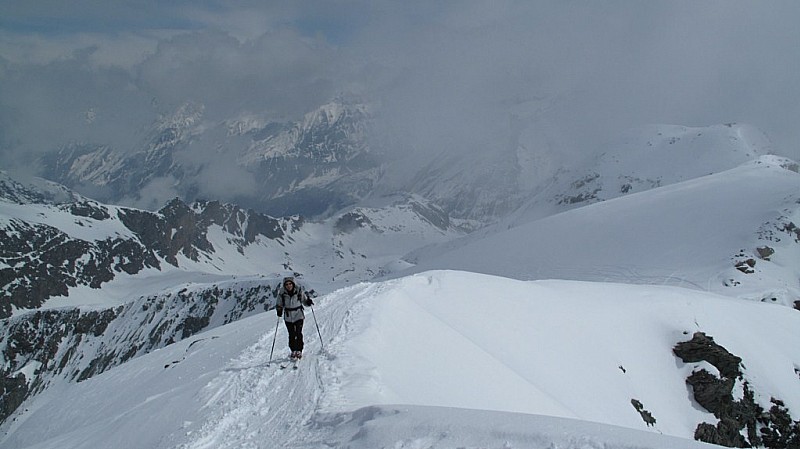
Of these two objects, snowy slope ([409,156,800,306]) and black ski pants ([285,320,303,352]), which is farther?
snowy slope ([409,156,800,306])

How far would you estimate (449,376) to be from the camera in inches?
640

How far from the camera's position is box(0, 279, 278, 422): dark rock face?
165625mm

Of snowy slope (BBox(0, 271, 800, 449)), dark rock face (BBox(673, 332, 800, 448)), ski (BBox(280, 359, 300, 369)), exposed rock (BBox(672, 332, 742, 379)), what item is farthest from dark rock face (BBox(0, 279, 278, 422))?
ski (BBox(280, 359, 300, 369))

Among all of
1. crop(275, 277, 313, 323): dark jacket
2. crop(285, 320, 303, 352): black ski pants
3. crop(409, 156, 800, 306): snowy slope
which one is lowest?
crop(409, 156, 800, 306): snowy slope

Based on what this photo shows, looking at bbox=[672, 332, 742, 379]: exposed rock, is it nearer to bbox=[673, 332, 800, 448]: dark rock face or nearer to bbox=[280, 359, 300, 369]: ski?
bbox=[673, 332, 800, 448]: dark rock face

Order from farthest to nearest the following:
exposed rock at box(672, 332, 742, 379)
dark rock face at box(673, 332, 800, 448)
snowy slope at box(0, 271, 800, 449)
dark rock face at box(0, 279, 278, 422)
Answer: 1. dark rock face at box(0, 279, 278, 422)
2. exposed rock at box(672, 332, 742, 379)
3. dark rock face at box(673, 332, 800, 448)
4. snowy slope at box(0, 271, 800, 449)

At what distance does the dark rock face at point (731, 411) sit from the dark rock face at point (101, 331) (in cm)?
15320

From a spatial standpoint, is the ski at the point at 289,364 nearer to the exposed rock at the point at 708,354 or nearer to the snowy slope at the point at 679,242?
the exposed rock at the point at 708,354

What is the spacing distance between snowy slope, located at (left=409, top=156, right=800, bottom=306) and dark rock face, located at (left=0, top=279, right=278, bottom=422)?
10562 centimetres

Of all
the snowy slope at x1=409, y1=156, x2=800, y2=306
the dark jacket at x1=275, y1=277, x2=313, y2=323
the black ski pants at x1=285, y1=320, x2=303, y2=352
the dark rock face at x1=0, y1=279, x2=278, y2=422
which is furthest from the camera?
the dark rock face at x1=0, y1=279, x2=278, y2=422

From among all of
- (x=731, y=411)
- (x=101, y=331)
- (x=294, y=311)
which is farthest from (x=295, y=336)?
(x=101, y=331)

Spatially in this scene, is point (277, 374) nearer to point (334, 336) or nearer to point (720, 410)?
point (334, 336)

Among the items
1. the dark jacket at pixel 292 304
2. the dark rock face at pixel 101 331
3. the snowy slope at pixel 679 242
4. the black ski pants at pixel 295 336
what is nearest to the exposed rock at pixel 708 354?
the black ski pants at pixel 295 336

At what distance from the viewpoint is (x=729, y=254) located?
212 ft
